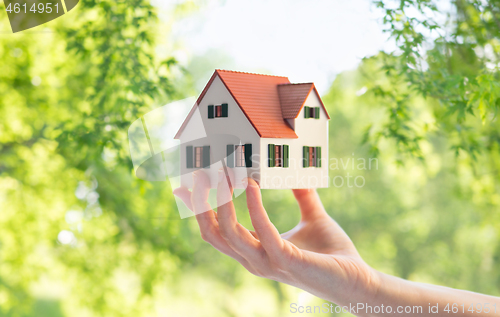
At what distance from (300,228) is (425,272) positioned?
7.22 metres

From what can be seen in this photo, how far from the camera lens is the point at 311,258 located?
1518mm

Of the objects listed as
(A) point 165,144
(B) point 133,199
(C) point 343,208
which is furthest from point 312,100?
(C) point 343,208

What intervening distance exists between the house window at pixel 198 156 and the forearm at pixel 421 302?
924 mm

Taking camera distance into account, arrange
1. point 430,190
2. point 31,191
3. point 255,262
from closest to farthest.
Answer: point 255,262
point 31,191
point 430,190

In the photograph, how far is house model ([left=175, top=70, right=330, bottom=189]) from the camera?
1500 millimetres

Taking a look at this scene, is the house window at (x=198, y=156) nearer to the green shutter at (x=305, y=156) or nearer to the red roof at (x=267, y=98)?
the red roof at (x=267, y=98)

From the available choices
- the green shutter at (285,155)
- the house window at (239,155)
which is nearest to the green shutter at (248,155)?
the house window at (239,155)

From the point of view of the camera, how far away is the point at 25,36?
4340mm

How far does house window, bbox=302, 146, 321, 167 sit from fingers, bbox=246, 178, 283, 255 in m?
0.28

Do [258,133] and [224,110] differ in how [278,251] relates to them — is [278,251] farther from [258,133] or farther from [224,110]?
[224,110]

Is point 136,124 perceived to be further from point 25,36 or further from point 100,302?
point 100,302

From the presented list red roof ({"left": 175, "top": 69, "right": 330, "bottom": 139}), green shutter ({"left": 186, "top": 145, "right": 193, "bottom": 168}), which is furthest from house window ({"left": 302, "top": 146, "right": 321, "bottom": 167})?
green shutter ({"left": 186, "top": 145, "right": 193, "bottom": 168})

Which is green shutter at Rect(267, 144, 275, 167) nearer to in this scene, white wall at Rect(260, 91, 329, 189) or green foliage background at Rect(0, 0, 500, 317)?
white wall at Rect(260, 91, 329, 189)

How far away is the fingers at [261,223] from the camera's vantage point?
142cm
